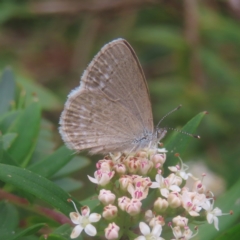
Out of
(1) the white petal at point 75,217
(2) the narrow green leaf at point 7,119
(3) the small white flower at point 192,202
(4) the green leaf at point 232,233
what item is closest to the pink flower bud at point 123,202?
(1) the white petal at point 75,217

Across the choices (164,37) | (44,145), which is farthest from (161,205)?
(164,37)

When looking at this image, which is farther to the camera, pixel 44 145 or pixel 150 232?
pixel 44 145

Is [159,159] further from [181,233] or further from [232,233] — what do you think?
[232,233]

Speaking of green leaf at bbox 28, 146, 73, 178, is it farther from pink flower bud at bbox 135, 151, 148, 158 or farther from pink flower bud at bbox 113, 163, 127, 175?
pink flower bud at bbox 135, 151, 148, 158

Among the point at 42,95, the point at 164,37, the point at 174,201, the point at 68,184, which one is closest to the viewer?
the point at 174,201

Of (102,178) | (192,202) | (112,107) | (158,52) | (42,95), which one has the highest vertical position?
(192,202)

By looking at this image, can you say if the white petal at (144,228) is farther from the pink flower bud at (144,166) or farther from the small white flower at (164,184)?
the pink flower bud at (144,166)

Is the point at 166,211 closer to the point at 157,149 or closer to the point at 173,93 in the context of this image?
the point at 157,149

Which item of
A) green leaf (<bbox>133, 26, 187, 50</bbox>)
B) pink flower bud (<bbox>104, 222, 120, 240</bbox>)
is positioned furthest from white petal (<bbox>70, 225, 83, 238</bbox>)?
green leaf (<bbox>133, 26, 187, 50</bbox>)
